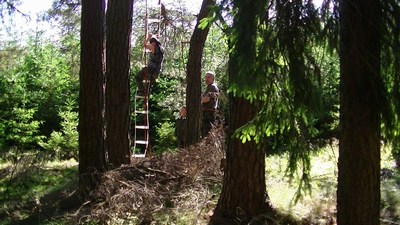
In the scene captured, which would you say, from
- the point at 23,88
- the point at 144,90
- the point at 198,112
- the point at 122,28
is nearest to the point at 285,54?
the point at 122,28

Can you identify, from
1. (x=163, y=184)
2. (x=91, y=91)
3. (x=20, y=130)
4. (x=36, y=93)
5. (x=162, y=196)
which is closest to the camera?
(x=162, y=196)

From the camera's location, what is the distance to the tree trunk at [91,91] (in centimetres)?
739

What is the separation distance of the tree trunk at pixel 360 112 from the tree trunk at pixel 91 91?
4.30 meters

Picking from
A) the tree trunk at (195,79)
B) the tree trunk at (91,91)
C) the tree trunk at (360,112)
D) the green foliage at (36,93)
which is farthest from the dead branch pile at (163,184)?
the green foliage at (36,93)

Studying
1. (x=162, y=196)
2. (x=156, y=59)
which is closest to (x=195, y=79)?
(x=156, y=59)

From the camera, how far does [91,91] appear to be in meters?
7.39

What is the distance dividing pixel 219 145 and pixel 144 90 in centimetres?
415

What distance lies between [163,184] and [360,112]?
424 centimetres

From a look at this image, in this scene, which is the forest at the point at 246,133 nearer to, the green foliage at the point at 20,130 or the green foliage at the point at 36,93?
the green foliage at the point at 20,130

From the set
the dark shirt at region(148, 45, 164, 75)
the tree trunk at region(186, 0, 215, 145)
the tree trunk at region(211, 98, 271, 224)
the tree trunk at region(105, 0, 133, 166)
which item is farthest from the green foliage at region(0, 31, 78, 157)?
the tree trunk at region(211, 98, 271, 224)

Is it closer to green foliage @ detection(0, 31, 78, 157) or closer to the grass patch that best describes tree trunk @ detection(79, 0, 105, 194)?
the grass patch

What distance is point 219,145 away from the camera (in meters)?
8.29

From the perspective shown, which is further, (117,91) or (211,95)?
(211,95)

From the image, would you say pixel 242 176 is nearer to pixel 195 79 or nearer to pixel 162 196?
pixel 162 196
